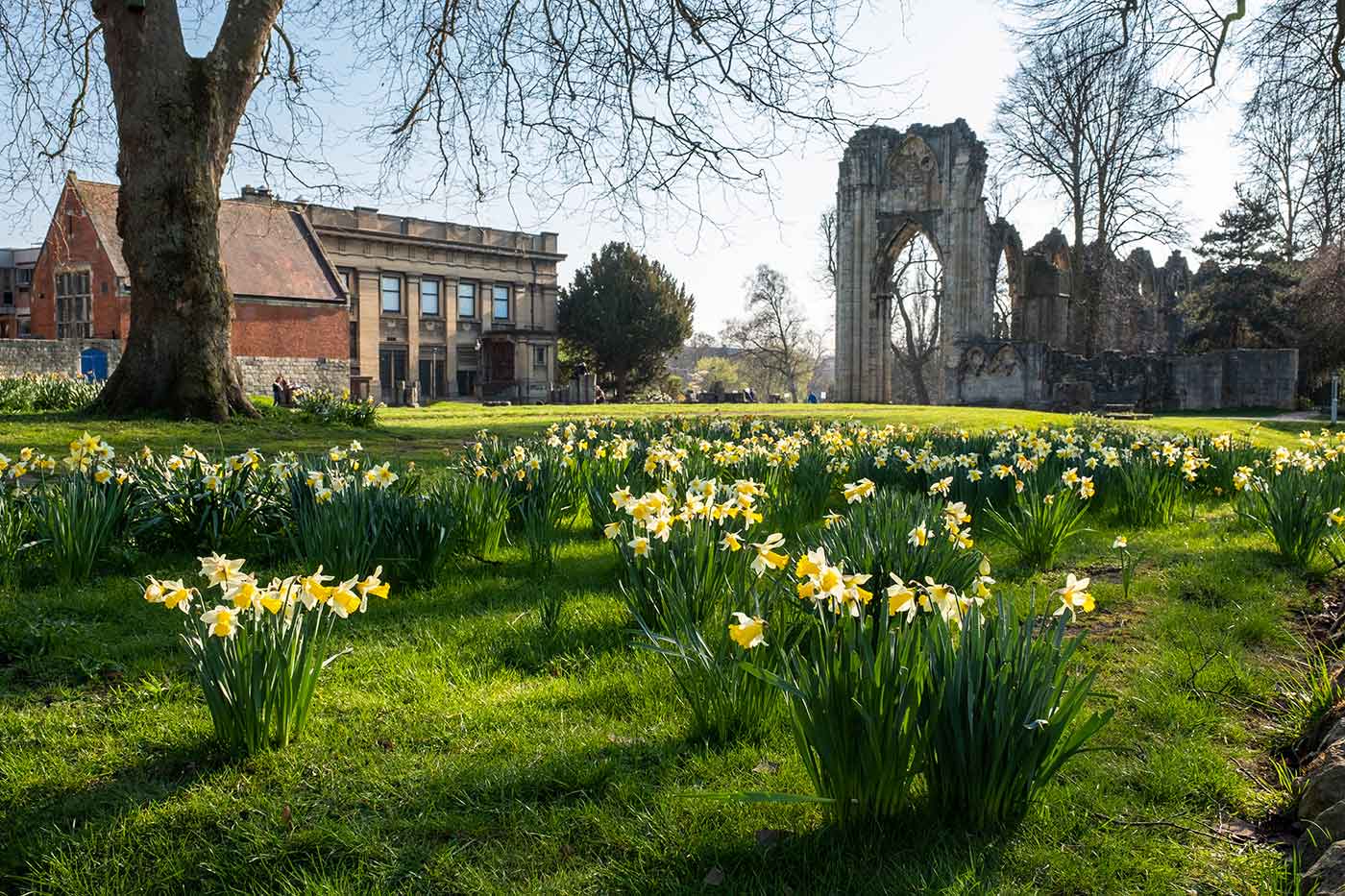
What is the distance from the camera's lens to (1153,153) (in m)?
33.9

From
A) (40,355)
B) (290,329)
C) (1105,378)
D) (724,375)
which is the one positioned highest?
(290,329)

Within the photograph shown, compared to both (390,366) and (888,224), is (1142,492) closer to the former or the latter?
(888,224)

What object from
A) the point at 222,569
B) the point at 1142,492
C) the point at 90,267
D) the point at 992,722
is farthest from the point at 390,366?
the point at 992,722

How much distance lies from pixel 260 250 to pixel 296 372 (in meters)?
5.09

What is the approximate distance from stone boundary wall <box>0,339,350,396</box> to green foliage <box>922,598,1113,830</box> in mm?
25058

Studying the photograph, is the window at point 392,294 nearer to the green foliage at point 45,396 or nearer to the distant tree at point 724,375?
the distant tree at point 724,375

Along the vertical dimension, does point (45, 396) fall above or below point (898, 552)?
above

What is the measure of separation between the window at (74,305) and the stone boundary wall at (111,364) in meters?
5.20

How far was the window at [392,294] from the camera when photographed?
47.3 meters

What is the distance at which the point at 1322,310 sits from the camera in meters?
28.7

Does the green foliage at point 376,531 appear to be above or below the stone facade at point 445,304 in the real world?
below

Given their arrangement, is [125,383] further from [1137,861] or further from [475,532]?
[1137,861]

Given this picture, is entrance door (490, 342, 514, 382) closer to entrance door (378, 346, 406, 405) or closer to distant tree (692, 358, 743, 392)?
entrance door (378, 346, 406, 405)

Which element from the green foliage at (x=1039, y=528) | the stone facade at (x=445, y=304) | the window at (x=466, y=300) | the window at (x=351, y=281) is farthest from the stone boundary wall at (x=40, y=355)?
the green foliage at (x=1039, y=528)
